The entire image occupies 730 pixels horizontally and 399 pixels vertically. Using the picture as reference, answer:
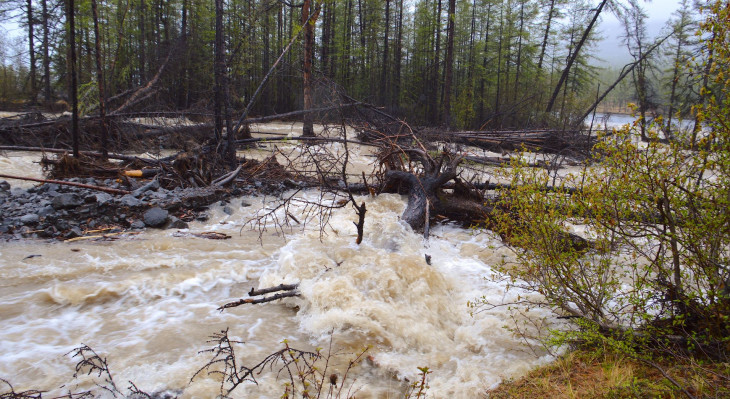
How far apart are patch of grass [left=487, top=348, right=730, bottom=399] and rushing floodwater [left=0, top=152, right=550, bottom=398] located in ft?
1.05

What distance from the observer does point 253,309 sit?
464 cm

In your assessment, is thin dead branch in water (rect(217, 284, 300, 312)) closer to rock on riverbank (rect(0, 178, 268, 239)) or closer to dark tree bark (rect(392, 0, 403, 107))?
rock on riverbank (rect(0, 178, 268, 239))

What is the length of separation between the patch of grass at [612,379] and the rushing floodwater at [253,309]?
32 cm

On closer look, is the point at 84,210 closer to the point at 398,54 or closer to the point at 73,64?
the point at 73,64

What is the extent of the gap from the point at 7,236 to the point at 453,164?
7234mm

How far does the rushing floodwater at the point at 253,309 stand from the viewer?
3.48 m

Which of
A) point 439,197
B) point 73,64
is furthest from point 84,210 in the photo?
point 439,197

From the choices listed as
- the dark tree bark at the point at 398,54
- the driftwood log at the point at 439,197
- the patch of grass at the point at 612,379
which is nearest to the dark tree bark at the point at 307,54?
the driftwood log at the point at 439,197

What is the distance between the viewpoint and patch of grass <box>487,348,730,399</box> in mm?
2490

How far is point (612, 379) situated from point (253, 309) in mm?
3486

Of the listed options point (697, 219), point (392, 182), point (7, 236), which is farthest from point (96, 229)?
point (697, 219)

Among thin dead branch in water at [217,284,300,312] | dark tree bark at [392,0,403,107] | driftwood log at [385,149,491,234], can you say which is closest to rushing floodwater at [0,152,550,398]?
thin dead branch in water at [217,284,300,312]

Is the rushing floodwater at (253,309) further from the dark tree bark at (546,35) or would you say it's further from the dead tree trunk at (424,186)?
the dark tree bark at (546,35)

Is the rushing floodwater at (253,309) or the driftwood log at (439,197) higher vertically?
the driftwood log at (439,197)
